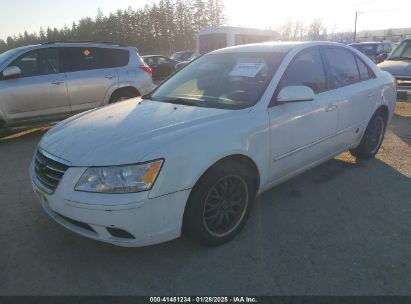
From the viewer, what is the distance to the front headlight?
2.66 meters

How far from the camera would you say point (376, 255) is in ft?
10.1

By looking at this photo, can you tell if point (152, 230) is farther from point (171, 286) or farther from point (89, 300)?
point (89, 300)

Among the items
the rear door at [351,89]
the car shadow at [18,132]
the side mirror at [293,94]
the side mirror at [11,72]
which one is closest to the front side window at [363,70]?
the rear door at [351,89]

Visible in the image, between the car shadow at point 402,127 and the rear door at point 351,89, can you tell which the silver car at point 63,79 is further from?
the car shadow at point 402,127

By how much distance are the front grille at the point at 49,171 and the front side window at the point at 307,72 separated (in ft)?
6.96

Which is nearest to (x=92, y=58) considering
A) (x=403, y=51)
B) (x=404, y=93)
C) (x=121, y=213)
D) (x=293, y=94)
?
(x=293, y=94)

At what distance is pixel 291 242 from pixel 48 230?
2238mm

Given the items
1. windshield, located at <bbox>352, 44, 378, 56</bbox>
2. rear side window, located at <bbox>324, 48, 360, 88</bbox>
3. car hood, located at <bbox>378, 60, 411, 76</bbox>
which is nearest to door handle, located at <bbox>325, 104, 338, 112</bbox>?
rear side window, located at <bbox>324, 48, 360, 88</bbox>

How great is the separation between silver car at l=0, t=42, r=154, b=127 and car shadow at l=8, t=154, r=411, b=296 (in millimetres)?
3522

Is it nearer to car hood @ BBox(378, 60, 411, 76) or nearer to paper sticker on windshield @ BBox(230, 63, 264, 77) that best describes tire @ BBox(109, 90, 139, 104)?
paper sticker on windshield @ BBox(230, 63, 264, 77)

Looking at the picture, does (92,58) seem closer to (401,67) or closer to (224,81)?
(224,81)

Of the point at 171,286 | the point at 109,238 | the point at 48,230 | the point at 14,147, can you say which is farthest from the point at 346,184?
the point at 14,147

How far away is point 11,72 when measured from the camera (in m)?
6.76

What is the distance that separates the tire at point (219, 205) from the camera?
116 inches
